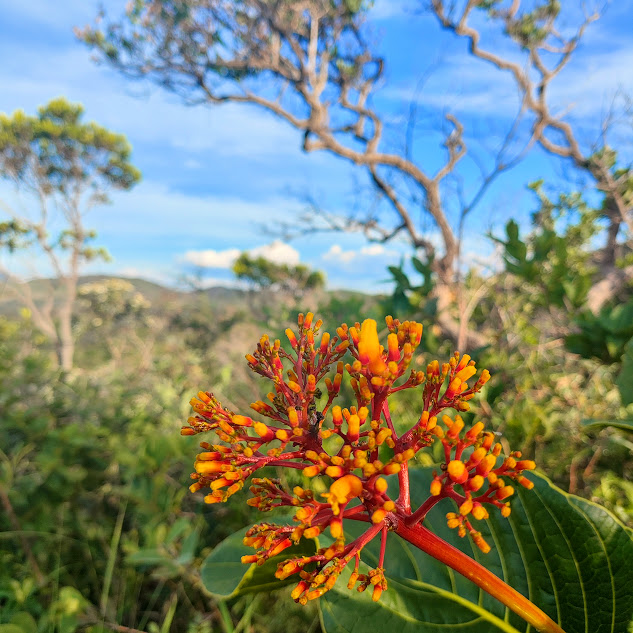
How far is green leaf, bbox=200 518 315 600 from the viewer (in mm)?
601

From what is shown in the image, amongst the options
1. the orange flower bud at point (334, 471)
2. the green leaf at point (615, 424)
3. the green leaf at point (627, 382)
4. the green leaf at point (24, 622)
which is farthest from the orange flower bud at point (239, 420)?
the green leaf at point (24, 622)

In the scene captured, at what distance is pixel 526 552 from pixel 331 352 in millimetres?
456

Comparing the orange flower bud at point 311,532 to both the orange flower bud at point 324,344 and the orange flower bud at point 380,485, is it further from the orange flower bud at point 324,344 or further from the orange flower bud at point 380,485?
the orange flower bud at point 324,344

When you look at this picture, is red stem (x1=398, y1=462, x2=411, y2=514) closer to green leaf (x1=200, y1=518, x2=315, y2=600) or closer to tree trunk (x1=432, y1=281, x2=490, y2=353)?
green leaf (x1=200, y1=518, x2=315, y2=600)

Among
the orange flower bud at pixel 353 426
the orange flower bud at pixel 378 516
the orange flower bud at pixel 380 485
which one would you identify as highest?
the orange flower bud at pixel 353 426

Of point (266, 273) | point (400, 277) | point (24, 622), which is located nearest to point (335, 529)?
point (24, 622)

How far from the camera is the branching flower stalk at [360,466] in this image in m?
0.48

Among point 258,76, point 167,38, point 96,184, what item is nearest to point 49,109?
point 96,184

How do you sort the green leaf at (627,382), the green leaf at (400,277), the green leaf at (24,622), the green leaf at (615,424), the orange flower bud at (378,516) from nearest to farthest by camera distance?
the orange flower bud at (378,516) → the green leaf at (615,424) → the green leaf at (627,382) → the green leaf at (24,622) → the green leaf at (400,277)

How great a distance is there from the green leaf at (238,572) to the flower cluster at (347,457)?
0.06 metres

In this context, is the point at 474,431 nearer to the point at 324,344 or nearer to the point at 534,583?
the point at 324,344

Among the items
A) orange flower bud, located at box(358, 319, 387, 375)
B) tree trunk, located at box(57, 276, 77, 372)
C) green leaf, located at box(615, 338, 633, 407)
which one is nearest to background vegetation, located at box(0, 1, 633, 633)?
green leaf, located at box(615, 338, 633, 407)

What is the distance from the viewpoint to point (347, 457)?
1.65 ft

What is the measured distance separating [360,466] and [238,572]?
0.41m
